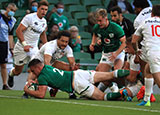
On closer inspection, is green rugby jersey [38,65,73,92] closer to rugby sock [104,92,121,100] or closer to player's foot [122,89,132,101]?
rugby sock [104,92,121,100]

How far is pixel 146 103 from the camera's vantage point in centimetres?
660

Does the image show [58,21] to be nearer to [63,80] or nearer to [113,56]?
[113,56]

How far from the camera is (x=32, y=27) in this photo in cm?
977

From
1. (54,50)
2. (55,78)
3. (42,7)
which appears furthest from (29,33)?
(55,78)

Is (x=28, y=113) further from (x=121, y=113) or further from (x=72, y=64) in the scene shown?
(x=72, y=64)

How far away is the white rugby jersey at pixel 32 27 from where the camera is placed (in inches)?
381

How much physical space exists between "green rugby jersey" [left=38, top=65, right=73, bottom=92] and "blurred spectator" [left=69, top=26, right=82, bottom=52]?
5530mm

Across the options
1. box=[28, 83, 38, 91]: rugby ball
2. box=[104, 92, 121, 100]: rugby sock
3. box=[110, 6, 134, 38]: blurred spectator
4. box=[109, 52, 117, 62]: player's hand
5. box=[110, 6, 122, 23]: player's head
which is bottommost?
box=[104, 92, 121, 100]: rugby sock

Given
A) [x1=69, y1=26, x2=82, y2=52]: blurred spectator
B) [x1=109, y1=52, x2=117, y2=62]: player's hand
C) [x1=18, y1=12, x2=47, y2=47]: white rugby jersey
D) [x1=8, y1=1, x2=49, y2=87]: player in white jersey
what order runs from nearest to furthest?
[x1=109, y1=52, x2=117, y2=62]: player's hand < [x1=8, y1=1, x2=49, y2=87]: player in white jersey < [x1=18, y1=12, x2=47, y2=47]: white rugby jersey < [x1=69, y1=26, x2=82, y2=52]: blurred spectator

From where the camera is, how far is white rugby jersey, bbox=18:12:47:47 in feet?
31.7

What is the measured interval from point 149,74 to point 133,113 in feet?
5.47

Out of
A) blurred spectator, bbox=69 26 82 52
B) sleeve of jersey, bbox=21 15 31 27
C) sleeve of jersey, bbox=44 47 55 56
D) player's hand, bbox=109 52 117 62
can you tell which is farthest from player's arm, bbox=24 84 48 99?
blurred spectator, bbox=69 26 82 52

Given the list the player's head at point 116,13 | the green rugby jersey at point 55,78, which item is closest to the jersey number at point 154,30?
the green rugby jersey at point 55,78

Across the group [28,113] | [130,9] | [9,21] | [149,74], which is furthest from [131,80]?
[130,9]
